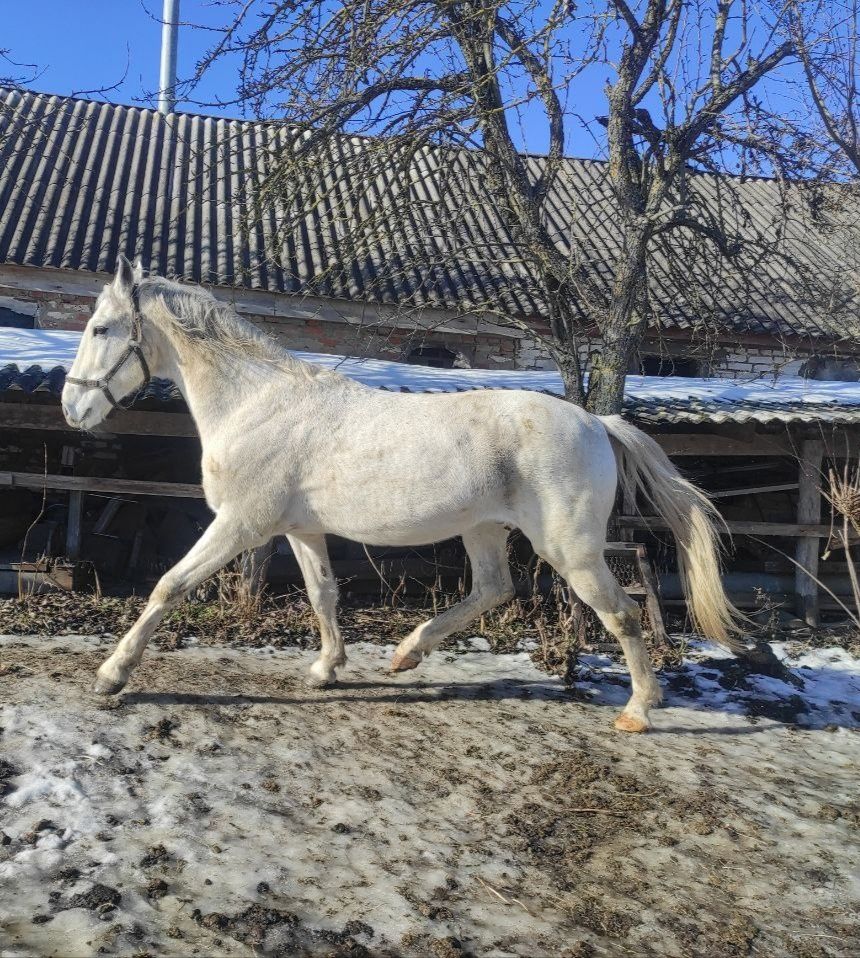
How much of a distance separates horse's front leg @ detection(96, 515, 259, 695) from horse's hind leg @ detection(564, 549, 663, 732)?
180 centimetres

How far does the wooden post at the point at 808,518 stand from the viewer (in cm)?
761

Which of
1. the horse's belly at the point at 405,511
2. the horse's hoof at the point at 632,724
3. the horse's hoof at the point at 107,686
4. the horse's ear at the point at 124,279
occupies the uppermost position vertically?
the horse's ear at the point at 124,279

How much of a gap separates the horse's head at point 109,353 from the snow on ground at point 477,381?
2075 millimetres

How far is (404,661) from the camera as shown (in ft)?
15.8

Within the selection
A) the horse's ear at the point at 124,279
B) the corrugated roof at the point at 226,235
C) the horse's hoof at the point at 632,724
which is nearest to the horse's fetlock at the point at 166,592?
the horse's ear at the point at 124,279

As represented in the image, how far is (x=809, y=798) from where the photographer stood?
369 centimetres

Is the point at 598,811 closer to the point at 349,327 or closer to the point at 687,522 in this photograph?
the point at 687,522

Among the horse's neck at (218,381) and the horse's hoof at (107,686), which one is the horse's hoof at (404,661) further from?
the horse's neck at (218,381)

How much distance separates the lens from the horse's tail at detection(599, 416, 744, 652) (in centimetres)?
464

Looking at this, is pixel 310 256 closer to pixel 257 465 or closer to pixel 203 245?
pixel 203 245

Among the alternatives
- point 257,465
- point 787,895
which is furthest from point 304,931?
point 257,465

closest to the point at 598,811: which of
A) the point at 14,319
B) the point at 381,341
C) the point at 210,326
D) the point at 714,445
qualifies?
the point at 210,326

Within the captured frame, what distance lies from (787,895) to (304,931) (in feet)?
5.63

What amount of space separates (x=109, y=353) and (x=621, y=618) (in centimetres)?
323
